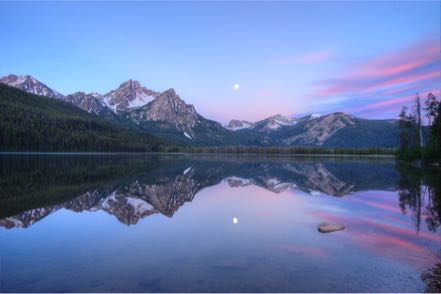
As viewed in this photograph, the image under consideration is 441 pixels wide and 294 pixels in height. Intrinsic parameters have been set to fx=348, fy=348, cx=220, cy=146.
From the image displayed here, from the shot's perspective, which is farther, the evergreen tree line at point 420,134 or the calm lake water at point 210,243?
the evergreen tree line at point 420,134

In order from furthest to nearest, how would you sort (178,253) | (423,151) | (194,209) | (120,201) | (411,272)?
(423,151), (120,201), (194,209), (178,253), (411,272)

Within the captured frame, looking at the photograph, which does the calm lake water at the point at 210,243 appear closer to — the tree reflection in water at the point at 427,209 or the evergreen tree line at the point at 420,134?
the tree reflection in water at the point at 427,209

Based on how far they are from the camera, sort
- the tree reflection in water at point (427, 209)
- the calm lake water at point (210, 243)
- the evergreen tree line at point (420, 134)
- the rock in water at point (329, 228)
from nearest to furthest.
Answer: the calm lake water at point (210, 243), the tree reflection in water at point (427, 209), the rock in water at point (329, 228), the evergreen tree line at point (420, 134)

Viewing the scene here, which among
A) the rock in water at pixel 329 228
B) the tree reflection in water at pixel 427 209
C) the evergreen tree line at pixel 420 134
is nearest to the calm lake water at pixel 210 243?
the tree reflection in water at pixel 427 209

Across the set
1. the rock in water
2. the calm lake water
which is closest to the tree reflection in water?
the calm lake water

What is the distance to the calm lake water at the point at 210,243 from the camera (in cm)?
1359

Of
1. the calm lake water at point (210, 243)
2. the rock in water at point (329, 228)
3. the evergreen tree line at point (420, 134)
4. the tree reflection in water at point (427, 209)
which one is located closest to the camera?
→ the calm lake water at point (210, 243)

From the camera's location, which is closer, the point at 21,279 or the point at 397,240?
the point at 21,279

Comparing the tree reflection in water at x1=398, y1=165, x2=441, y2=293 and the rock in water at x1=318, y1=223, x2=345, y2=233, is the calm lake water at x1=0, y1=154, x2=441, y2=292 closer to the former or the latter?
the tree reflection in water at x1=398, y1=165, x2=441, y2=293

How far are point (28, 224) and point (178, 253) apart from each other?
12.4 m

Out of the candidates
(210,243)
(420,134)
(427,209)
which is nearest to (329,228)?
(210,243)

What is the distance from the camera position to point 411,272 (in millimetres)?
14922

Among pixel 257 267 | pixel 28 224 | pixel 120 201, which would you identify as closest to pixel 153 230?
pixel 28 224

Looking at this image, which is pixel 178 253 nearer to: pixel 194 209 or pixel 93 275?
pixel 93 275
